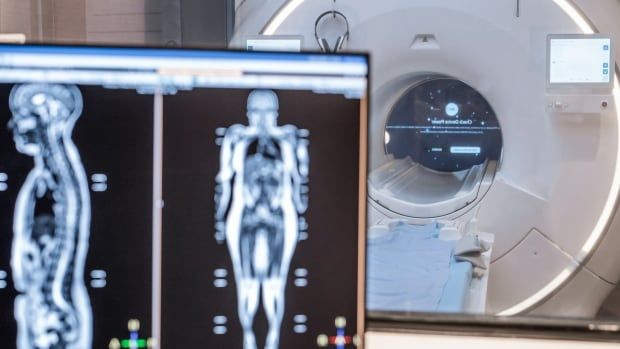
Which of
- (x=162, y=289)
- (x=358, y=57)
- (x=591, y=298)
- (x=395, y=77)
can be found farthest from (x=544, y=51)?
(x=162, y=289)

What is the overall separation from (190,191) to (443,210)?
5.10 feet

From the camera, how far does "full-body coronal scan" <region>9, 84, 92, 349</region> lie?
712 millimetres

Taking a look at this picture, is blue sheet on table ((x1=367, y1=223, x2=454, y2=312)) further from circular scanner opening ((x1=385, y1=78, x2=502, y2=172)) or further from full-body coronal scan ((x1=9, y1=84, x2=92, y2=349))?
full-body coronal scan ((x1=9, y1=84, x2=92, y2=349))

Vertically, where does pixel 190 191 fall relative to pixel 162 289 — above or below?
above

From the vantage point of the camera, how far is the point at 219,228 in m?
0.73

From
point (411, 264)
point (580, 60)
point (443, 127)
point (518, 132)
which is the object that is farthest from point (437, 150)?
point (580, 60)

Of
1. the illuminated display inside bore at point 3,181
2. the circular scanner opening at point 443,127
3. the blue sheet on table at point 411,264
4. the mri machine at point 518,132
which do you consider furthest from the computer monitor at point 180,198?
the circular scanner opening at point 443,127

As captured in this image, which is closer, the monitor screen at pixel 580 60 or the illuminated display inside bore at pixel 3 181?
the illuminated display inside bore at pixel 3 181

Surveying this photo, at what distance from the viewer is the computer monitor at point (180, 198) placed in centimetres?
72

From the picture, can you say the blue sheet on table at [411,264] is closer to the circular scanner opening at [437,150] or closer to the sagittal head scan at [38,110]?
the circular scanner opening at [437,150]

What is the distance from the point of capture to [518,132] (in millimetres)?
2160

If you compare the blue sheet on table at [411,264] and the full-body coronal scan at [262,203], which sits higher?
the full-body coronal scan at [262,203]

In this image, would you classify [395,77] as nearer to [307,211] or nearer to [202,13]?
[202,13]

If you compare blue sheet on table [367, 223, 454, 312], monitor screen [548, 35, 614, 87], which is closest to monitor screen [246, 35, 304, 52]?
blue sheet on table [367, 223, 454, 312]
